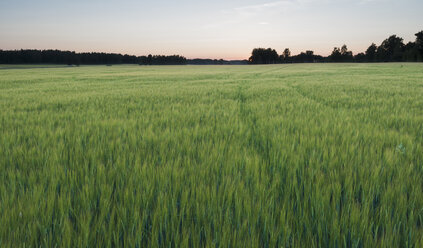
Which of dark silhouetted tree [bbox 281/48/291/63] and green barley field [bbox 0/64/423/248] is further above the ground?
dark silhouetted tree [bbox 281/48/291/63]

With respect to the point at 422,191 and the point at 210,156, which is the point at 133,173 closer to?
the point at 210,156

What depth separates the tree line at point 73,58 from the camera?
370 feet

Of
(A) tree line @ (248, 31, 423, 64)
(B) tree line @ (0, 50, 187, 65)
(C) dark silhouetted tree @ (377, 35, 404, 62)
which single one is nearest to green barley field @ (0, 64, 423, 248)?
(A) tree line @ (248, 31, 423, 64)

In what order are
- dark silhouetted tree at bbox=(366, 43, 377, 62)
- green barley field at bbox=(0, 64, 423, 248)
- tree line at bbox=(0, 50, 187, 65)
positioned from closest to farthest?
green barley field at bbox=(0, 64, 423, 248), dark silhouetted tree at bbox=(366, 43, 377, 62), tree line at bbox=(0, 50, 187, 65)

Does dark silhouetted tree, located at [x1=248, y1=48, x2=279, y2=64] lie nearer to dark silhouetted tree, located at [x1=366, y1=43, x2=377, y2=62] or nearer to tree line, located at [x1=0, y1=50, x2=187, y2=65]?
dark silhouetted tree, located at [x1=366, y1=43, x2=377, y2=62]

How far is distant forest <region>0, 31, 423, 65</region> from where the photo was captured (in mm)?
101688

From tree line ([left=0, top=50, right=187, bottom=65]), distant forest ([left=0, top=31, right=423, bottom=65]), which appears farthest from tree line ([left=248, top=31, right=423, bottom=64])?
tree line ([left=0, top=50, right=187, bottom=65])

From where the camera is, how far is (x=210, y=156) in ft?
6.88

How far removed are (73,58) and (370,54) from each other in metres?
148

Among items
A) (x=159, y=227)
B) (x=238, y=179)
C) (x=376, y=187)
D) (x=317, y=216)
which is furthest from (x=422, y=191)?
(x=159, y=227)

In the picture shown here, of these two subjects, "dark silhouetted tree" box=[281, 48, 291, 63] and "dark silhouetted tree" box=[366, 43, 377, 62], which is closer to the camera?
"dark silhouetted tree" box=[366, 43, 377, 62]

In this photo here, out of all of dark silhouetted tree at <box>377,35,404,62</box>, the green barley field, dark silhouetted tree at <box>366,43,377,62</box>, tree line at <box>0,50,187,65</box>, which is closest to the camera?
the green barley field

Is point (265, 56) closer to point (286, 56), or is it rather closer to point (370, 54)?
point (286, 56)

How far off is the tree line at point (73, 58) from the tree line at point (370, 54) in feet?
171
